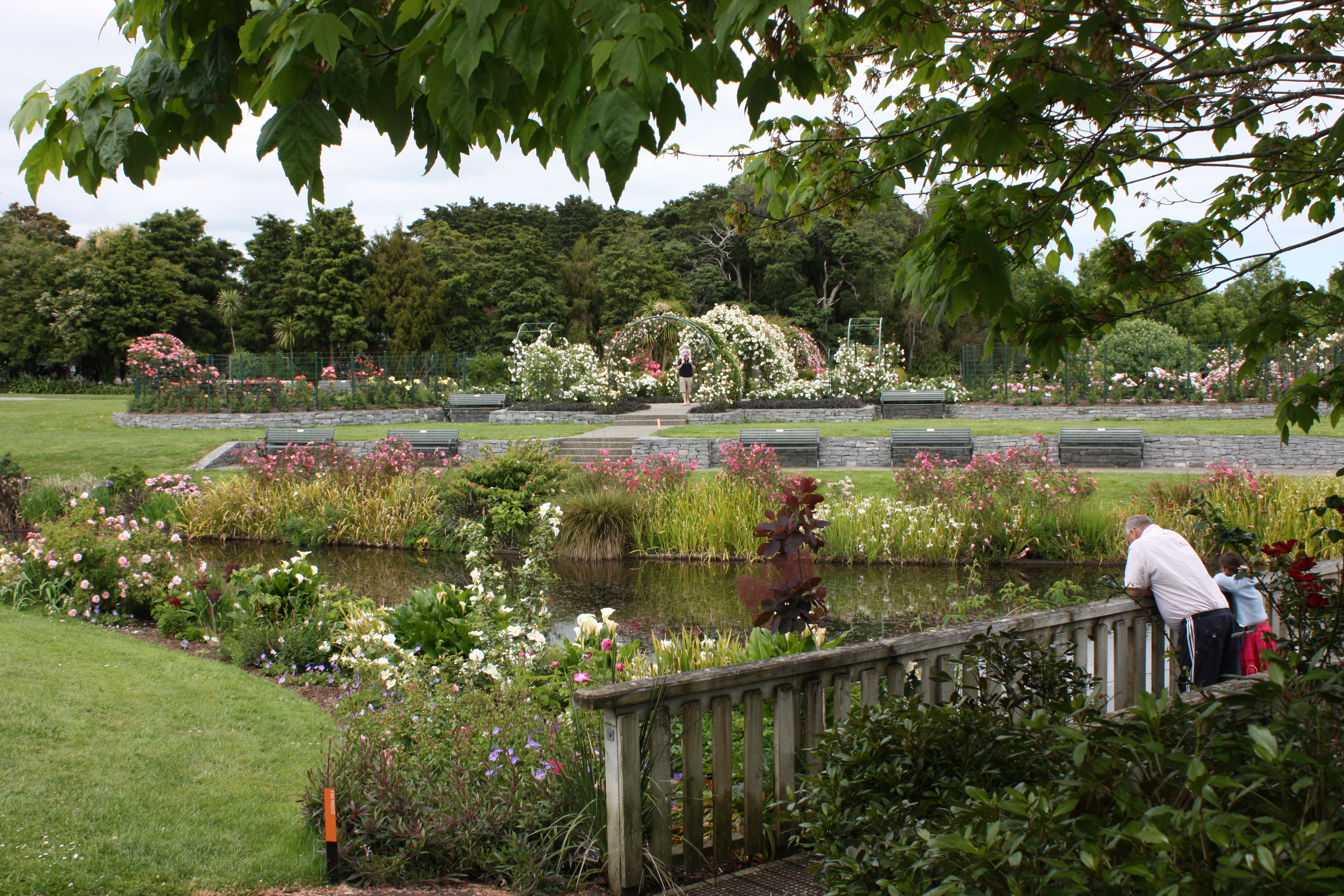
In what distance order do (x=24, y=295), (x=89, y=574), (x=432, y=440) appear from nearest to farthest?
(x=89, y=574) < (x=432, y=440) < (x=24, y=295)

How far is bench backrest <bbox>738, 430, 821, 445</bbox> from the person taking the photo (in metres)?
Result: 15.7

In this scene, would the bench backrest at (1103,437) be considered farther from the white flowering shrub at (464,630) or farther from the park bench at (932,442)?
the white flowering shrub at (464,630)

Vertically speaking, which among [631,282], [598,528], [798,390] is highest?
[631,282]

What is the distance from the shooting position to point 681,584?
33.4 ft

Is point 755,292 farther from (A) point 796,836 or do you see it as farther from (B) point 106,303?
(A) point 796,836

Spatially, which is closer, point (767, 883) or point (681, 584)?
point (767, 883)

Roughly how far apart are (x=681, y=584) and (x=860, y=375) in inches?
662

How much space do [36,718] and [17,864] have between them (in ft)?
5.29

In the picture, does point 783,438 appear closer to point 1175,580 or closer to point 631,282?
point 1175,580

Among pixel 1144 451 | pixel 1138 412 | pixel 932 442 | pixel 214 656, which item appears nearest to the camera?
pixel 214 656

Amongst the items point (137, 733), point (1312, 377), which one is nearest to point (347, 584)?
point (137, 733)

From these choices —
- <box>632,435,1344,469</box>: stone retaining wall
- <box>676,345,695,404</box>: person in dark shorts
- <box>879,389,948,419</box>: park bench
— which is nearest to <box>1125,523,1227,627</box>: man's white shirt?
<box>632,435,1344,469</box>: stone retaining wall

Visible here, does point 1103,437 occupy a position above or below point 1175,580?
above

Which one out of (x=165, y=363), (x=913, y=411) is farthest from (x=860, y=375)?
(x=165, y=363)
